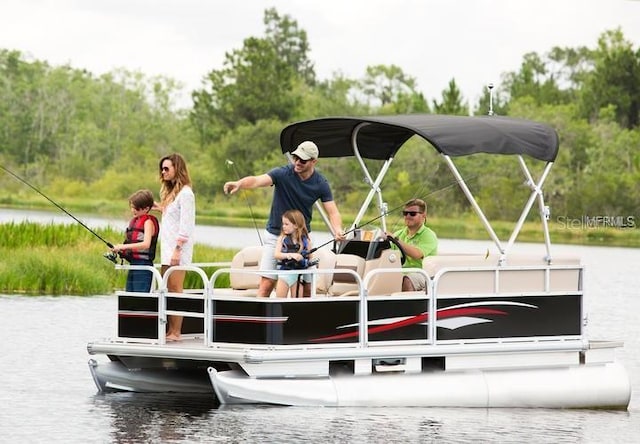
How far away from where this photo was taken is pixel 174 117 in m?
85.0

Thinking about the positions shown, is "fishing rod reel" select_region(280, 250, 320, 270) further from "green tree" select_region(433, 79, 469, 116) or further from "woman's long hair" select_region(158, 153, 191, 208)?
"green tree" select_region(433, 79, 469, 116)

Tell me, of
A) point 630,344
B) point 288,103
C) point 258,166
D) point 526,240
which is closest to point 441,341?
point 630,344

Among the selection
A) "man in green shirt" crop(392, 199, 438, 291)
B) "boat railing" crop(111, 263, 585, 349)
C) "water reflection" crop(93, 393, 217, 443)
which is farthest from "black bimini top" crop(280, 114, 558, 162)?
"water reflection" crop(93, 393, 217, 443)

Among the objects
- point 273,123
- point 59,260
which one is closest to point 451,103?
A: point 273,123

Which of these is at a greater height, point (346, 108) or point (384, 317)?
point (346, 108)

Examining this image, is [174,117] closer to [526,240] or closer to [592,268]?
[526,240]

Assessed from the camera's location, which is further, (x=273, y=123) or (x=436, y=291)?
(x=273, y=123)

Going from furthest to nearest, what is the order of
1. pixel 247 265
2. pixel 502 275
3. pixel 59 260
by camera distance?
1. pixel 59 260
2. pixel 247 265
3. pixel 502 275

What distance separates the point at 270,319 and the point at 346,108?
194ft

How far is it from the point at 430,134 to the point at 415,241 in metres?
1.19

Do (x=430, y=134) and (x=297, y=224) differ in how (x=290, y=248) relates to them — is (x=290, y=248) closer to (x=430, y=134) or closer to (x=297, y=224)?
(x=297, y=224)

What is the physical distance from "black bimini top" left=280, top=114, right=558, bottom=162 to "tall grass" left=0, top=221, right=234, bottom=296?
24.8 feet

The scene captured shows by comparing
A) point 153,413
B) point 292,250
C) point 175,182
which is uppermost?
point 175,182

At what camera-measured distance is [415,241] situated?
1278 cm
